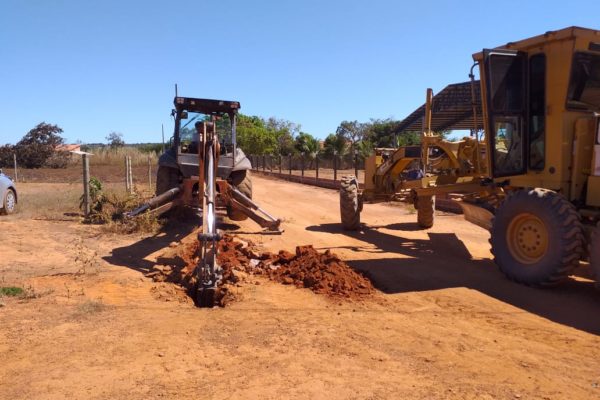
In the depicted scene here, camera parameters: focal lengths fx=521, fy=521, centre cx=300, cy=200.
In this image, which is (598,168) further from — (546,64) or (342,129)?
(342,129)

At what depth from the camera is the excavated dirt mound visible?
6258 mm

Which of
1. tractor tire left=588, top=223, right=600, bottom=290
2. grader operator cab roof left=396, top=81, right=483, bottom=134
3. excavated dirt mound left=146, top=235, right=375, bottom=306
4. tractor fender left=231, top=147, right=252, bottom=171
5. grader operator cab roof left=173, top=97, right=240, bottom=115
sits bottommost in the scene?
excavated dirt mound left=146, top=235, right=375, bottom=306

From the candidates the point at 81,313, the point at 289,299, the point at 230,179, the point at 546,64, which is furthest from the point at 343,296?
the point at 230,179

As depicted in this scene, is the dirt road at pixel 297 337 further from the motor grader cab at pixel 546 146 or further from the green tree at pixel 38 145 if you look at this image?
the green tree at pixel 38 145

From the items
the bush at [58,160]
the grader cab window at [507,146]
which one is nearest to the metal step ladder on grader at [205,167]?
the grader cab window at [507,146]

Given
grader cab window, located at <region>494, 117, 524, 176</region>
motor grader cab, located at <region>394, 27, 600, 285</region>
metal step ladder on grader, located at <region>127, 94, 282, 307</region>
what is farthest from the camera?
metal step ladder on grader, located at <region>127, 94, 282, 307</region>

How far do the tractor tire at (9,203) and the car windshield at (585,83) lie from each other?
42.6 ft

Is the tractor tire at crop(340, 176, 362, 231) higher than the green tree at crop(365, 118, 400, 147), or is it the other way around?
the green tree at crop(365, 118, 400, 147)

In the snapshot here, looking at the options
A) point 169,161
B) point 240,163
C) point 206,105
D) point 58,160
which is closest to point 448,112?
point 240,163

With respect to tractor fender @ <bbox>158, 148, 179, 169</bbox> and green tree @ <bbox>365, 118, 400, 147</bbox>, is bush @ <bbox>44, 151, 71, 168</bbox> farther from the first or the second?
tractor fender @ <bbox>158, 148, 179, 169</bbox>

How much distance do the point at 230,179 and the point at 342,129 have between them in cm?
5677

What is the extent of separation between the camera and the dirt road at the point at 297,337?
146 inches

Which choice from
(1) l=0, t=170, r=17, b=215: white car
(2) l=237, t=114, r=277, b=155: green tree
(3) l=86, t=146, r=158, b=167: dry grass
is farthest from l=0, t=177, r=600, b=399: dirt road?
(2) l=237, t=114, r=277, b=155: green tree

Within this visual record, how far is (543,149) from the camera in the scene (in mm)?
6906
